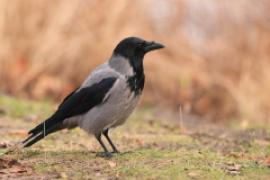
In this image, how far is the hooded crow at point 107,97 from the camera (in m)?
5.99

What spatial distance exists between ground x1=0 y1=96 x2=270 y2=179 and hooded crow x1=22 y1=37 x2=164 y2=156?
21 centimetres

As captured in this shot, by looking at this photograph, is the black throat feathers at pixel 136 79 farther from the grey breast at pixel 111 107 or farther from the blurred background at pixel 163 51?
the blurred background at pixel 163 51

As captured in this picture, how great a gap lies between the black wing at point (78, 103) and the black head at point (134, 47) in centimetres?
34

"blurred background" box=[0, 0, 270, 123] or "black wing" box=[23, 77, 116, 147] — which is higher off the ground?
"blurred background" box=[0, 0, 270, 123]

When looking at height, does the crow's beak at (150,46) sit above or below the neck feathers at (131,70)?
above

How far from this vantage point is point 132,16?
1172 cm

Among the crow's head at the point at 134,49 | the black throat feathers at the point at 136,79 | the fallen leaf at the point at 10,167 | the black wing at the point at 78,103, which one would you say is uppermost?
the crow's head at the point at 134,49

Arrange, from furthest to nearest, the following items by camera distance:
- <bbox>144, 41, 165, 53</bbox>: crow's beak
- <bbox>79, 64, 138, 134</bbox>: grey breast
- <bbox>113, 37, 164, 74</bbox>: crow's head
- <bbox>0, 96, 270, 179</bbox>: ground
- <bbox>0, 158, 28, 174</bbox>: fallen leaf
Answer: <bbox>144, 41, 165, 53</bbox>: crow's beak
<bbox>113, 37, 164, 74</bbox>: crow's head
<bbox>79, 64, 138, 134</bbox>: grey breast
<bbox>0, 158, 28, 174</bbox>: fallen leaf
<bbox>0, 96, 270, 179</bbox>: ground

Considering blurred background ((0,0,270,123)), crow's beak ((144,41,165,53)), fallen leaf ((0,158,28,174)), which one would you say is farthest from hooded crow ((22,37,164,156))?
blurred background ((0,0,270,123))

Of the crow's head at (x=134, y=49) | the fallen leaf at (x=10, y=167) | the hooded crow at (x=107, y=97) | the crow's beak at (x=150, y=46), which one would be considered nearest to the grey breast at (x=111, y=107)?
the hooded crow at (x=107, y=97)

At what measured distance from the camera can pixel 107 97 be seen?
237 inches

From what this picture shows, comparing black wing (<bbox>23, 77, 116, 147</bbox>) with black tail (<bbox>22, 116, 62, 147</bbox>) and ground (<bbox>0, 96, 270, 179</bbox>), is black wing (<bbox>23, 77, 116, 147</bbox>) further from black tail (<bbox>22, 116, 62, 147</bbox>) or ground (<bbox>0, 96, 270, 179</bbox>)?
ground (<bbox>0, 96, 270, 179</bbox>)

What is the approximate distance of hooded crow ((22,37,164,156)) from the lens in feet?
19.6

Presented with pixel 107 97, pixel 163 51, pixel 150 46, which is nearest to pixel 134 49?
pixel 150 46
